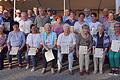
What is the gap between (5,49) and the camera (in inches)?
377

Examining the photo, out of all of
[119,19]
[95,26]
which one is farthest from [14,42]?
[119,19]

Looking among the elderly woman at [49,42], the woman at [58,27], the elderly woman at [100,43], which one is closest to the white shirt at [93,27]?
the elderly woman at [100,43]

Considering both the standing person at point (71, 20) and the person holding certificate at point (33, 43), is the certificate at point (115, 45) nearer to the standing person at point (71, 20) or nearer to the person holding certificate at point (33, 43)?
the standing person at point (71, 20)

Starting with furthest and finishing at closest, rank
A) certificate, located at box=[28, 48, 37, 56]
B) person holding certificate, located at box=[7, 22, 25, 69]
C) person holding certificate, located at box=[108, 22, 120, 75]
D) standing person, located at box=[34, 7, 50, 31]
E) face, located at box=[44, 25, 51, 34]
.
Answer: standing person, located at box=[34, 7, 50, 31]
person holding certificate, located at box=[7, 22, 25, 69]
certificate, located at box=[28, 48, 37, 56]
face, located at box=[44, 25, 51, 34]
person holding certificate, located at box=[108, 22, 120, 75]

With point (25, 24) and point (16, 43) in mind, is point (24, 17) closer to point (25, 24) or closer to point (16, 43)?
point (25, 24)

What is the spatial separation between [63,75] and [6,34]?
2319mm

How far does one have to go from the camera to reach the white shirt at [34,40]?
941cm

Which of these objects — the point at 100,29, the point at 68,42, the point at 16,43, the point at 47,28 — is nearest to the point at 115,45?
the point at 100,29

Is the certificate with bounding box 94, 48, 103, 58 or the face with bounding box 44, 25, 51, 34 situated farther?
the face with bounding box 44, 25, 51, 34

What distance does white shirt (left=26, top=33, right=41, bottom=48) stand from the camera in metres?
9.41

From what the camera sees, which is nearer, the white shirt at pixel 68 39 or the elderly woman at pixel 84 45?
the elderly woman at pixel 84 45

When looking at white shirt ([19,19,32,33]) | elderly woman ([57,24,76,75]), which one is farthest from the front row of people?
white shirt ([19,19,32,33])

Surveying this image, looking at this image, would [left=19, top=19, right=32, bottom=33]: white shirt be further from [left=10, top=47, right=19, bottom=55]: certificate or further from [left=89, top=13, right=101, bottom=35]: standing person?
[left=89, top=13, right=101, bottom=35]: standing person

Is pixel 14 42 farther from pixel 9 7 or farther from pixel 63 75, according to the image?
pixel 9 7
